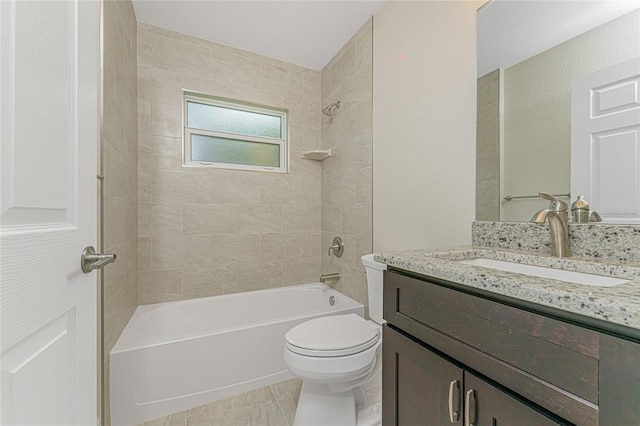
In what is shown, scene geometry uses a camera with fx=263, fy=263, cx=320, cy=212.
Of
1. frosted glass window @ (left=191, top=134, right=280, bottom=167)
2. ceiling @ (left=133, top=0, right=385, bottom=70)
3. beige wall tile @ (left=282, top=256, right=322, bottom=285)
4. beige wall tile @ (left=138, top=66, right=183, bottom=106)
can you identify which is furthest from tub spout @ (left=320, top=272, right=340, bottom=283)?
ceiling @ (left=133, top=0, right=385, bottom=70)

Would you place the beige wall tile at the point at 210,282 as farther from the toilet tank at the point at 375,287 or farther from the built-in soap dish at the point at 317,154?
the toilet tank at the point at 375,287

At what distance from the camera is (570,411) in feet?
1.50

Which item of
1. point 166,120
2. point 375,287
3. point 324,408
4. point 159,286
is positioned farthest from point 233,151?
point 324,408

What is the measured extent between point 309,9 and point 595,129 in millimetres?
1819

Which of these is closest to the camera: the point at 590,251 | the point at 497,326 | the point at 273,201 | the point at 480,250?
the point at 497,326

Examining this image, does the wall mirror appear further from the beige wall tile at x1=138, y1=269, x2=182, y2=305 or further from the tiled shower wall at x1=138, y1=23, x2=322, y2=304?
the beige wall tile at x1=138, y1=269, x2=182, y2=305

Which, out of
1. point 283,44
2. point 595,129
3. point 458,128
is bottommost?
point 595,129

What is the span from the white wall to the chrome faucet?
1.14 feet

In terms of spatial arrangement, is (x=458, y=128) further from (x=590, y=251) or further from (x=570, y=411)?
(x=570, y=411)

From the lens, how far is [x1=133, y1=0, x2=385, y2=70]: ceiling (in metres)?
1.83

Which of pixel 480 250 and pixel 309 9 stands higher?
pixel 309 9

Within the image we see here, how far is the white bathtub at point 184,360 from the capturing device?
1409mm

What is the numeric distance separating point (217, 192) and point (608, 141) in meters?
2.30

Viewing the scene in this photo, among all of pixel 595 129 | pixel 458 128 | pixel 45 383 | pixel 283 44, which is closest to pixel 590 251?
pixel 595 129
